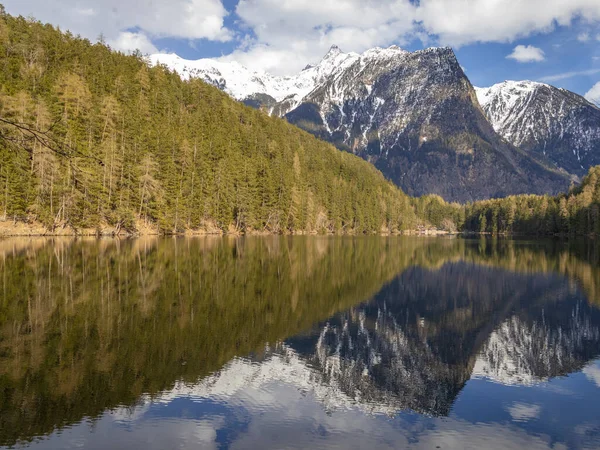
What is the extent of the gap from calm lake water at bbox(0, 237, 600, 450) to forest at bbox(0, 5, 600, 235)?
35.9m

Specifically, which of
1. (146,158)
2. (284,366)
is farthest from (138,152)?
(284,366)

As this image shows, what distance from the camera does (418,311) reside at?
93.5 feet

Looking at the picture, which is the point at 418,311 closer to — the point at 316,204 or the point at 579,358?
the point at 579,358

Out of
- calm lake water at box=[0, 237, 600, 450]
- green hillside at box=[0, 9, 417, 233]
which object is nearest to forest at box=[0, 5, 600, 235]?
green hillside at box=[0, 9, 417, 233]

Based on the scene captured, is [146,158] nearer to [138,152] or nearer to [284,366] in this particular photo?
[138,152]

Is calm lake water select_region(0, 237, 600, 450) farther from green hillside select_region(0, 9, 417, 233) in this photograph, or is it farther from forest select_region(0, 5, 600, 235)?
forest select_region(0, 5, 600, 235)

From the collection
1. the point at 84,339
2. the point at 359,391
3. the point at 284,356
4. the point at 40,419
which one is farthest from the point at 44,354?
the point at 359,391

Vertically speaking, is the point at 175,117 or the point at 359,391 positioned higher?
the point at 175,117

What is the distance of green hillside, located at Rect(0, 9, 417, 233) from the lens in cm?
7769

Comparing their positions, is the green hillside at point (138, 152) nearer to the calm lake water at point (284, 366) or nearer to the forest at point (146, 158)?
the forest at point (146, 158)

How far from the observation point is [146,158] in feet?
310

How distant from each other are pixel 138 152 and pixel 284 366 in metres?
91.8

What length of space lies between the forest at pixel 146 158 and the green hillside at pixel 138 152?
29cm

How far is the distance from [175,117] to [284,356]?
123m
